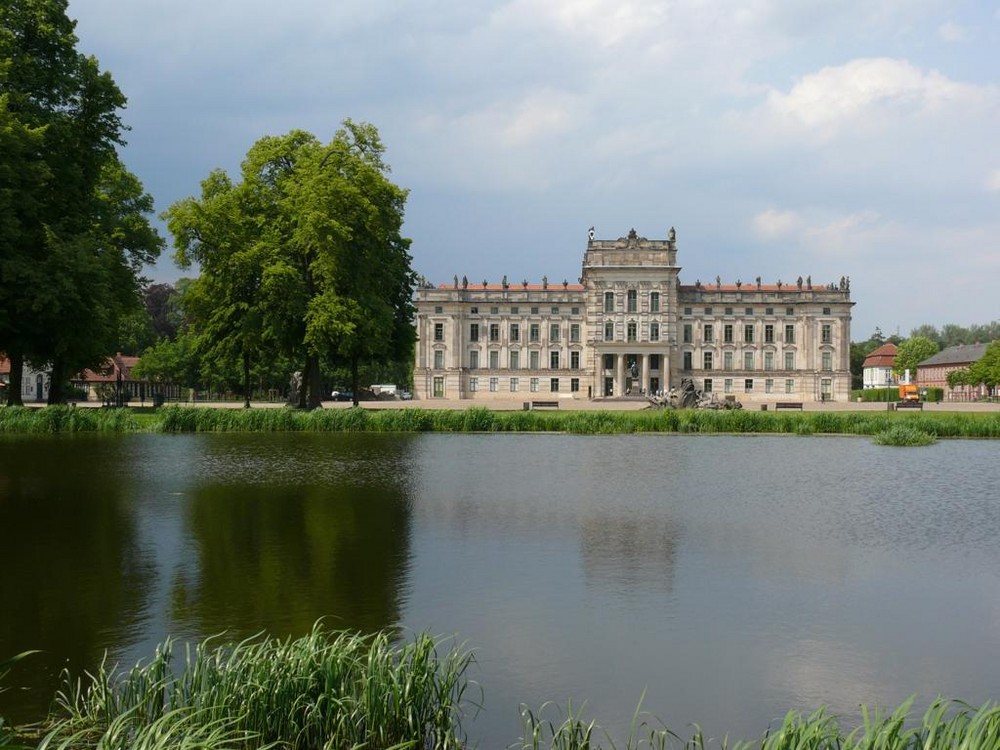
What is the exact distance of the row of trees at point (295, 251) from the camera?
124 ft

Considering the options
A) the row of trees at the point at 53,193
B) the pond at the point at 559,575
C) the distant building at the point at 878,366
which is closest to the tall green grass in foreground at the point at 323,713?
the pond at the point at 559,575

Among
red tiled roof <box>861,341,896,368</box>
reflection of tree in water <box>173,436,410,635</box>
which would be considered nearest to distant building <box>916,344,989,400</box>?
red tiled roof <box>861,341,896,368</box>

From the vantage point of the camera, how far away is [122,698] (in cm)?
563

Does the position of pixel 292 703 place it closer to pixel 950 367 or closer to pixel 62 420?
pixel 62 420

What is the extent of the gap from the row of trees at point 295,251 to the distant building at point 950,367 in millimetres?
79104

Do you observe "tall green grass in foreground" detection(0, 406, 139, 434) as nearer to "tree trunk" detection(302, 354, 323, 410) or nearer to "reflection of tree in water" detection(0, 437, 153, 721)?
"reflection of tree in water" detection(0, 437, 153, 721)

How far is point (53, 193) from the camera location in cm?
2675

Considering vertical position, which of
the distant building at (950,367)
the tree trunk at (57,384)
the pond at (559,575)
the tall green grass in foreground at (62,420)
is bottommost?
the pond at (559,575)

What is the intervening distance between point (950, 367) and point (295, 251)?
101 meters

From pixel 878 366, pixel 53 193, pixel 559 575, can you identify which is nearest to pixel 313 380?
pixel 53 193

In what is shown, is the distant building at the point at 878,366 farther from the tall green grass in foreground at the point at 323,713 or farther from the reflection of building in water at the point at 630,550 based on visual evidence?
the tall green grass in foreground at the point at 323,713

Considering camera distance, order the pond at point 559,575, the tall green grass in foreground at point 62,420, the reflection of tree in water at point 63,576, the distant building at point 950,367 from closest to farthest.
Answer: the pond at point 559,575 → the reflection of tree in water at point 63,576 → the tall green grass in foreground at point 62,420 → the distant building at point 950,367

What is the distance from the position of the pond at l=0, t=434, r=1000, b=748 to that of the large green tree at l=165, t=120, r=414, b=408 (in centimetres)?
1919

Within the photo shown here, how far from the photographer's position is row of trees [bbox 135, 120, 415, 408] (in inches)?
1489
